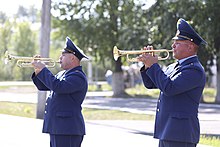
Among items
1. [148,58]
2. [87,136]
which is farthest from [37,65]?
[87,136]

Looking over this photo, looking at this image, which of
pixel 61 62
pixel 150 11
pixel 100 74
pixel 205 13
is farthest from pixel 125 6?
pixel 100 74

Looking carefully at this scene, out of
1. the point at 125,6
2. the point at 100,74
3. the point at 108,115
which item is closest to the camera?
the point at 108,115

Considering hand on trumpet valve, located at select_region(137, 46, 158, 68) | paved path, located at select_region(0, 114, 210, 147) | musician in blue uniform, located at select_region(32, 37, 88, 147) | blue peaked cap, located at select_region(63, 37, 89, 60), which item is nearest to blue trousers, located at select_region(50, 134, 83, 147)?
musician in blue uniform, located at select_region(32, 37, 88, 147)

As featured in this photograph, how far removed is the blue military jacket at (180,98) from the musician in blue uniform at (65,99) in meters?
1.03

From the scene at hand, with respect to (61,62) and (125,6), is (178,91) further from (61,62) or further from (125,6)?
(125,6)

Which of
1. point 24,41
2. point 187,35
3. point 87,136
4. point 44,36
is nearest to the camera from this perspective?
point 187,35

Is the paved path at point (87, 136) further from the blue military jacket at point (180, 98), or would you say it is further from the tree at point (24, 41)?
the tree at point (24, 41)

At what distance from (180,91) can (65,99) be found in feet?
4.70

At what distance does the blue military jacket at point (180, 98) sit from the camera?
4.64 metres

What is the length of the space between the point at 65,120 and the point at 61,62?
0.67m

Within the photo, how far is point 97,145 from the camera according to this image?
9414 millimetres

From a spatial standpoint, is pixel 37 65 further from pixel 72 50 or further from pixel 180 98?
pixel 180 98

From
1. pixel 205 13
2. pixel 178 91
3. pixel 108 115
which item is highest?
pixel 205 13

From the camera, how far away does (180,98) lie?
4.75m
